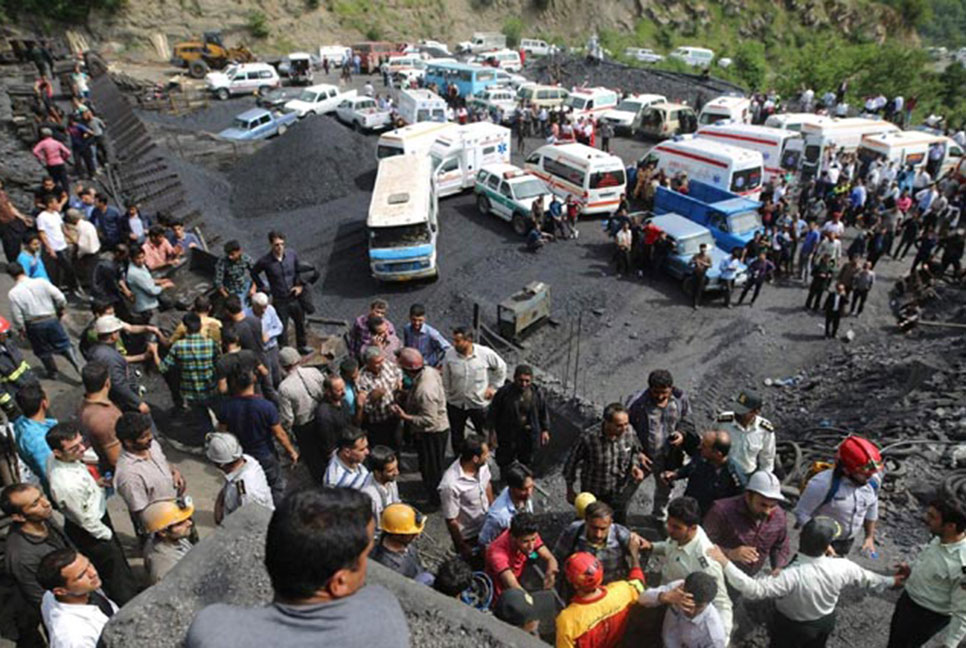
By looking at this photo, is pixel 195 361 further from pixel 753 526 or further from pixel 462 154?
pixel 462 154

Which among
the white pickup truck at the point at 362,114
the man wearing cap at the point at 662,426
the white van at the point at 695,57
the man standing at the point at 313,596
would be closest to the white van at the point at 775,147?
the white pickup truck at the point at 362,114

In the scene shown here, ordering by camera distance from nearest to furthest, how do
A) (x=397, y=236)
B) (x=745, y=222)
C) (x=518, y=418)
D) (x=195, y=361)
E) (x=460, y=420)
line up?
1. (x=518, y=418)
2. (x=195, y=361)
3. (x=460, y=420)
4. (x=397, y=236)
5. (x=745, y=222)

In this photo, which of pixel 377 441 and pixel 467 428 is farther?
pixel 467 428

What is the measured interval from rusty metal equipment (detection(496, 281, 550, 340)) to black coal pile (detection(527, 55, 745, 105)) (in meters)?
24.5

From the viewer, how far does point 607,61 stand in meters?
41.9

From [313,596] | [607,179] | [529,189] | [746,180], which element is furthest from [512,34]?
[313,596]

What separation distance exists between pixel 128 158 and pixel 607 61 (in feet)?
105

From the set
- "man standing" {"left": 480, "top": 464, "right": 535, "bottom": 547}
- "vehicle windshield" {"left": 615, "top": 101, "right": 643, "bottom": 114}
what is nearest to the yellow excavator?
"vehicle windshield" {"left": 615, "top": 101, "right": 643, "bottom": 114}

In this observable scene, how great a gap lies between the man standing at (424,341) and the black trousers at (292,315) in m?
2.65

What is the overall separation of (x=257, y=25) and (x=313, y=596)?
1993 inches

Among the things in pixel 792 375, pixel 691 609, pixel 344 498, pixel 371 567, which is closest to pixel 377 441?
pixel 371 567

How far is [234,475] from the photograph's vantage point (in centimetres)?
447

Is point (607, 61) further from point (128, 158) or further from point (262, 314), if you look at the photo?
point (262, 314)

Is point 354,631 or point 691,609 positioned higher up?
point 354,631
